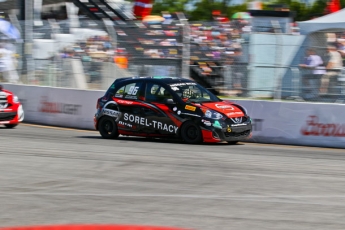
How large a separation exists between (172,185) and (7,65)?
13.2m

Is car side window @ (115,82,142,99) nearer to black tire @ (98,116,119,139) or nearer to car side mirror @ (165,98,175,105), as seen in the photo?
black tire @ (98,116,119,139)

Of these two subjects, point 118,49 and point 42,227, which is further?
point 118,49

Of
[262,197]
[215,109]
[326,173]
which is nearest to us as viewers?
[262,197]

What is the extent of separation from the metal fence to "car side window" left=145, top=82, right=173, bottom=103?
2398mm

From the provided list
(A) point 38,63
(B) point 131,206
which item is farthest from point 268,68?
(B) point 131,206

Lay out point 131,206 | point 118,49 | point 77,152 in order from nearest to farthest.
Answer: point 131,206 < point 77,152 < point 118,49

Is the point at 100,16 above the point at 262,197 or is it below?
above

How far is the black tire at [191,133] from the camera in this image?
13.3 metres

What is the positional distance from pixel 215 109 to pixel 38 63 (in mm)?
7722

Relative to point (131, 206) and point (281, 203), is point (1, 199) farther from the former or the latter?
point (281, 203)

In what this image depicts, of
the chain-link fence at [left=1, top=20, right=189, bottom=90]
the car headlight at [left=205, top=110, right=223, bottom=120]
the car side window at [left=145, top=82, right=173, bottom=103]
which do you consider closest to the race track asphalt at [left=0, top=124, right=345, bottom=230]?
the car headlight at [left=205, top=110, right=223, bottom=120]

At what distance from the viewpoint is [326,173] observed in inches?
374

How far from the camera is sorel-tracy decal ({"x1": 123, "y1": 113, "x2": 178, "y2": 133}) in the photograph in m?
13.6

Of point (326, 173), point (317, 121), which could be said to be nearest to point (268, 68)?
point (317, 121)
